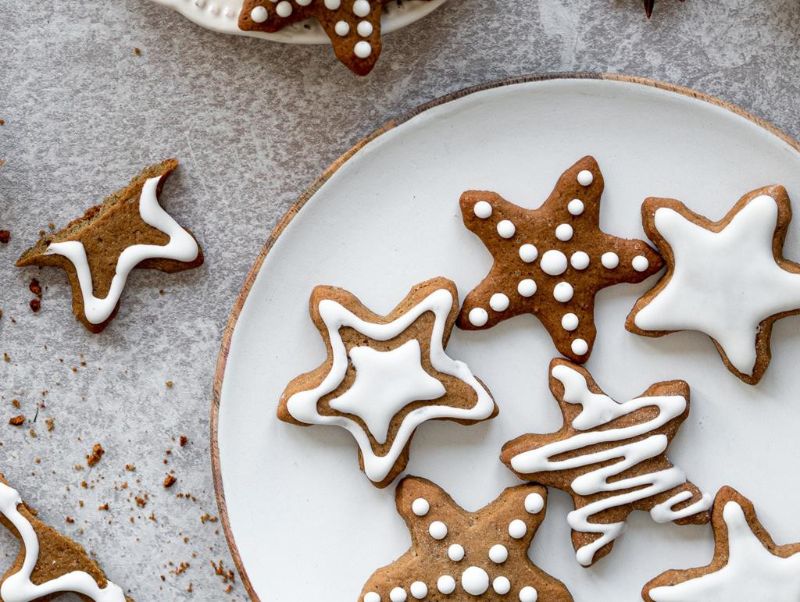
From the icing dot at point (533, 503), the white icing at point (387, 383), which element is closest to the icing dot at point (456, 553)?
the icing dot at point (533, 503)

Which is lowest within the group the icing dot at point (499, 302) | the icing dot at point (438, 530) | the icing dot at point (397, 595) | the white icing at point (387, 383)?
the icing dot at point (397, 595)

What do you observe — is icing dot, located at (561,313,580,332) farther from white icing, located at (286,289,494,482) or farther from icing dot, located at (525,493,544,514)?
icing dot, located at (525,493,544,514)

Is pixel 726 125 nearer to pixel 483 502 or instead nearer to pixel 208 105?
pixel 483 502

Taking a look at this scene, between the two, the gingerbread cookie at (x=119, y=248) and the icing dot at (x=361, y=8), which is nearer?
the icing dot at (x=361, y=8)

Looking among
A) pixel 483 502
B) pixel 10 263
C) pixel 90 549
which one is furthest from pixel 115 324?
pixel 483 502

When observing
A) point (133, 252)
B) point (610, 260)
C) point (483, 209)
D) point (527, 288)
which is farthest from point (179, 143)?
point (610, 260)

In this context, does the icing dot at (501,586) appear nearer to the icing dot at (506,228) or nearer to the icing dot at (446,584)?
the icing dot at (446,584)

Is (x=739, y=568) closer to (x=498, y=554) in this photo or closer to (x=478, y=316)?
(x=498, y=554)
